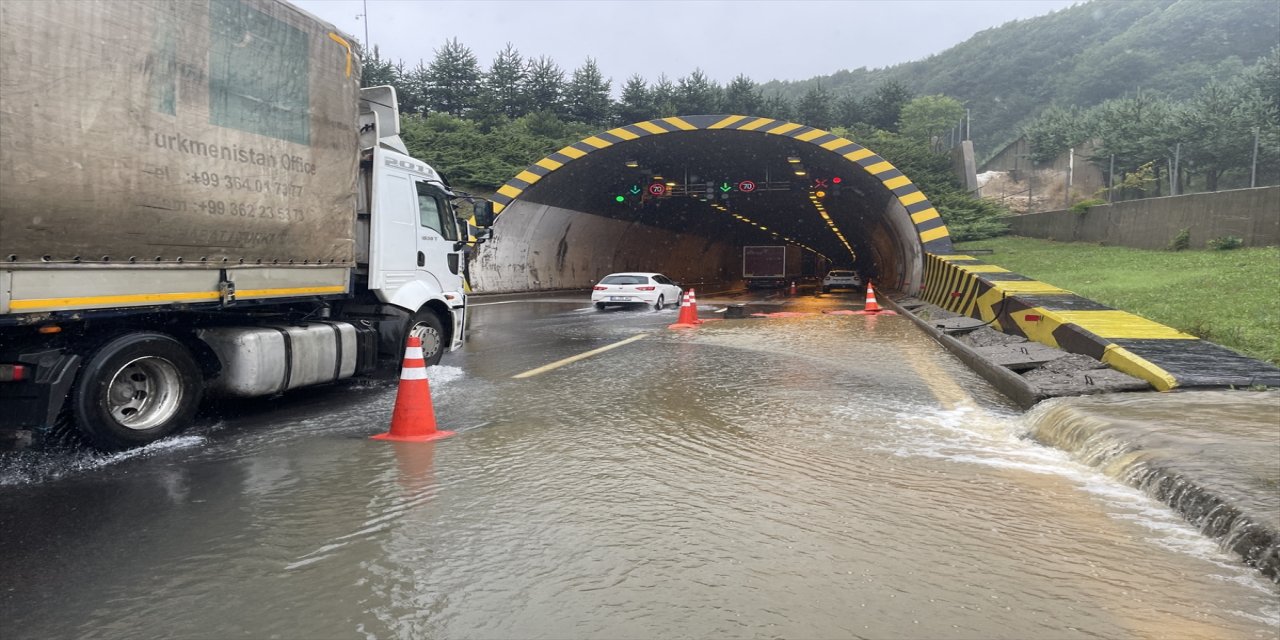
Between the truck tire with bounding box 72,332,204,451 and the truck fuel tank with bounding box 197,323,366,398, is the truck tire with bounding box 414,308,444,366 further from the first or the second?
the truck tire with bounding box 72,332,204,451

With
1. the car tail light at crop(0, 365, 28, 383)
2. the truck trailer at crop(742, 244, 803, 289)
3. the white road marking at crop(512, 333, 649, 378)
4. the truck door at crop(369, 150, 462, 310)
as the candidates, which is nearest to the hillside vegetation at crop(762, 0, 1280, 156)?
the truck trailer at crop(742, 244, 803, 289)

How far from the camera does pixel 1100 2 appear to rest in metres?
129

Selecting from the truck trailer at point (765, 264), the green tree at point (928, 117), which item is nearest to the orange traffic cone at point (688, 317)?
the truck trailer at point (765, 264)

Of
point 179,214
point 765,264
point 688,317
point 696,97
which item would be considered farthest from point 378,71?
point 179,214

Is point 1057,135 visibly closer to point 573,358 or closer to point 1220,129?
point 1220,129

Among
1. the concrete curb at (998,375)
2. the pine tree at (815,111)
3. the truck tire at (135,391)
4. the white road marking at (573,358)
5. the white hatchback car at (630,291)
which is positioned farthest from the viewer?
the pine tree at (815,111)

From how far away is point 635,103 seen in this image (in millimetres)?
61438

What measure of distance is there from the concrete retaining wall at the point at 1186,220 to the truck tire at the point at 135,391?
68.3ft

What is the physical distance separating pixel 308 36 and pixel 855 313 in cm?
1721

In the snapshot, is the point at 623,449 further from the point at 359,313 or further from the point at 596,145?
the point at 596,145

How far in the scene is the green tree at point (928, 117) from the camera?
7362 cm

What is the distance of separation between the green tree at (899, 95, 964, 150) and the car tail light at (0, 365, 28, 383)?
73628mm

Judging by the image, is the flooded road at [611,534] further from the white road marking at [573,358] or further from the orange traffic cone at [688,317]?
the orange traffic cone at [688,317]

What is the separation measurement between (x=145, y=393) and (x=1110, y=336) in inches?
388
